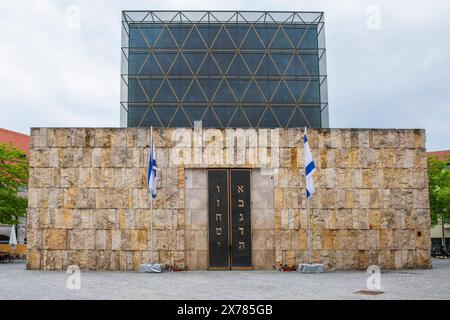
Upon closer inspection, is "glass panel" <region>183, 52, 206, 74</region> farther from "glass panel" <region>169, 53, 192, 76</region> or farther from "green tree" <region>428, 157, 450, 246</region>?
"green tree" <region>428, 157, 450, 246</region>

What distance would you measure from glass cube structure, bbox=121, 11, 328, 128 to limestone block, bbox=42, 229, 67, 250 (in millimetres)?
35020

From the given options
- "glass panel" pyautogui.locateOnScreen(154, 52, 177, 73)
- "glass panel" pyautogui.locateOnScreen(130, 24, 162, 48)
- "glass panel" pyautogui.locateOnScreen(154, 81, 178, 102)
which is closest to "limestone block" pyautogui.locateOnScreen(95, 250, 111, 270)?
"glass panel" pyautogui.locateOnScreen(154, 81, 178, 102)

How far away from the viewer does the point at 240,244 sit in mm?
27844

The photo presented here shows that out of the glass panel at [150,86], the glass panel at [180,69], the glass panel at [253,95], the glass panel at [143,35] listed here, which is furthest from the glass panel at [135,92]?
the glass panel at [253,95]

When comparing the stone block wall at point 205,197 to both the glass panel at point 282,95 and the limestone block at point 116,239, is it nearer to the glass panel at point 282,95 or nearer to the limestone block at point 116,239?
the limestone block at point 116,239

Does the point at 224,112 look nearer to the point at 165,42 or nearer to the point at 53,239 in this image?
the point at 165,42

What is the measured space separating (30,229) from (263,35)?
1779 inches

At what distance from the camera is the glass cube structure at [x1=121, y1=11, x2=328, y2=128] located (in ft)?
204

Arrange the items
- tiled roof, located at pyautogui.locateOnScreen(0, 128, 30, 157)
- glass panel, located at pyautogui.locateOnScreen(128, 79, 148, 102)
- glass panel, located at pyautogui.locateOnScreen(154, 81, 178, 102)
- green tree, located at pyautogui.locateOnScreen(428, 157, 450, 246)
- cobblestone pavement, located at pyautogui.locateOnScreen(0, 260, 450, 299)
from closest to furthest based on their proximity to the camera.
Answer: cobblestone pavement, located at pyautogui.locateOnScreen(0, 260, 450, 299) → green tree, located at pyautogui.locateOnScreen(428, 157, 450, 246) → glass panel, located at pyautogui.locateOnScreen(154, 81, 178, 102) → glass panel, located at pyautogui.locateOnScreen(128, 79, 148, 102) → tiled roof, located at pyautogui.locateOnScreen(0, 128, 30, 157)

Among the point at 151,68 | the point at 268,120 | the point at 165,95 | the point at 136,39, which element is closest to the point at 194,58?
the point at 151,68

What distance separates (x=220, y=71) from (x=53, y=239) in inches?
1563

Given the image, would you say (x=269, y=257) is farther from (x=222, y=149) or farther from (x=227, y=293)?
(x=227, y=293)

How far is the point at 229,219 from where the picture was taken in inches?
1102
